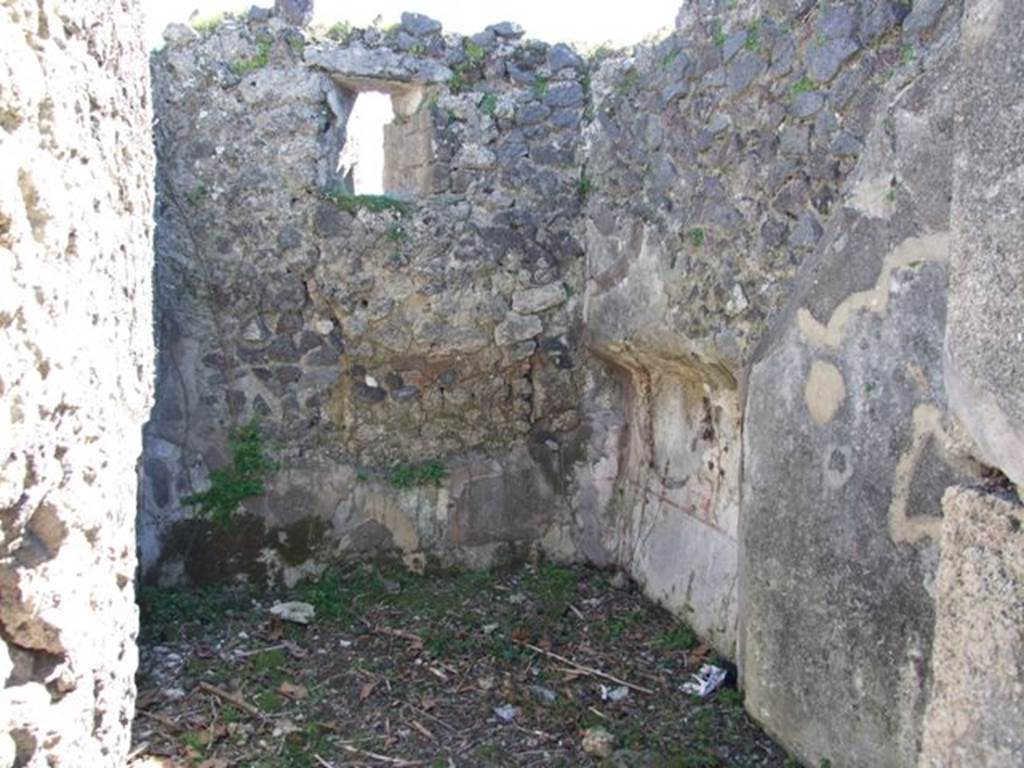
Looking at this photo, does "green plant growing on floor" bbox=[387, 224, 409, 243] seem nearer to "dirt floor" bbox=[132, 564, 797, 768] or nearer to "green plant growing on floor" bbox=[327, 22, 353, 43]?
"green plant growing on floor" bbox=[327, 22, 353, 43]

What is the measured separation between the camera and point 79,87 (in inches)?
68.2

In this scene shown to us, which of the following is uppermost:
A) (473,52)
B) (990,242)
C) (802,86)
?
(473,52)

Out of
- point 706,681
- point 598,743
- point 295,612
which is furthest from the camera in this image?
point 295,612

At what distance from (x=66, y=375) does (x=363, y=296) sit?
10.9 ft

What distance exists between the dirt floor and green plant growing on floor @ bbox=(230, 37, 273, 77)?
2.57m

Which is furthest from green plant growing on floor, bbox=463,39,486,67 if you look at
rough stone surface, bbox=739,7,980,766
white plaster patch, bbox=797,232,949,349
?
white plaster patch, bbox=797,232,949,349

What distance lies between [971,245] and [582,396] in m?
4.17

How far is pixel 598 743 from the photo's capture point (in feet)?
11.5

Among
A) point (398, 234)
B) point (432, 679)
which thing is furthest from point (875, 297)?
point (398, 234)

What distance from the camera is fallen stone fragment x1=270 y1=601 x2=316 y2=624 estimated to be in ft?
14.8

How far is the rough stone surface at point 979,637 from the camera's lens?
3.35 ft

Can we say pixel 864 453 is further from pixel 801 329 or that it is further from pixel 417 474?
pixel 417 474

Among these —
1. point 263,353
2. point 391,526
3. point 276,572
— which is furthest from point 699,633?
point 263,353

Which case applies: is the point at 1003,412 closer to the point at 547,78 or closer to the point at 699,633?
the point at 699,633
